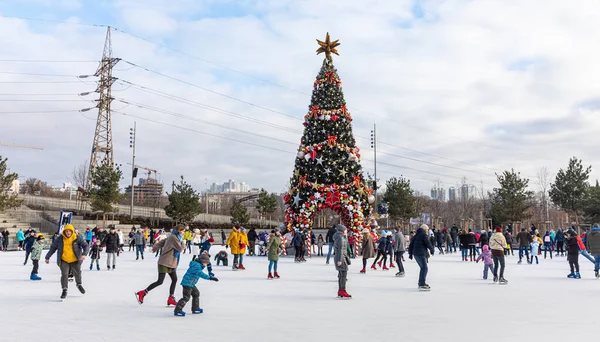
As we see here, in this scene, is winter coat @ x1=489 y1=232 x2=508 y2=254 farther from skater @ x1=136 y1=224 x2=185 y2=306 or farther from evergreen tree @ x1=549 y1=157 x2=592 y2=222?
evergreen tree @ x1=549 y1=157 x2=592 y2=222

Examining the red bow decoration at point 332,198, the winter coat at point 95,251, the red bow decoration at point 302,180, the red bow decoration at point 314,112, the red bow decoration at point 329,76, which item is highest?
the red bow decoration at point 329,76

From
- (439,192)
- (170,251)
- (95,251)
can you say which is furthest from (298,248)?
(439,192)

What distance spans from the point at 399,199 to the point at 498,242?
3206cm

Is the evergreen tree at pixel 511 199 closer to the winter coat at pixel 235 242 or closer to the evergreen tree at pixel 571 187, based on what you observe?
the evergreen tree at pixel 571 187

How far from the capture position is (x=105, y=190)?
42.2m

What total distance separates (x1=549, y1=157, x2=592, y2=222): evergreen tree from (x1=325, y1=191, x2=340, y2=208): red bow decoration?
1178 inches

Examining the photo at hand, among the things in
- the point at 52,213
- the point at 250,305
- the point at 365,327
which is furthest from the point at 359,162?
the point at 52,213

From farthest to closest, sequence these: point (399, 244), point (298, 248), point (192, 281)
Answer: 1. point (298, 248)
2. point (399, 244)
3. point (192, 281)

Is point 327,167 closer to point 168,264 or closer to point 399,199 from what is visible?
point 168,264

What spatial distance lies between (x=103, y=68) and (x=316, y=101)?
3681cm

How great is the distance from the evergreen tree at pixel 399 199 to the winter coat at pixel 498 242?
103 ft

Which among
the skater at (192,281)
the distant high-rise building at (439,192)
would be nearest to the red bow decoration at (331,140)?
the skater at (192,281)

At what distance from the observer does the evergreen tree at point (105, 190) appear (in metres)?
41.6

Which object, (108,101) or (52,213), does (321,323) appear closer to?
(52,213)
